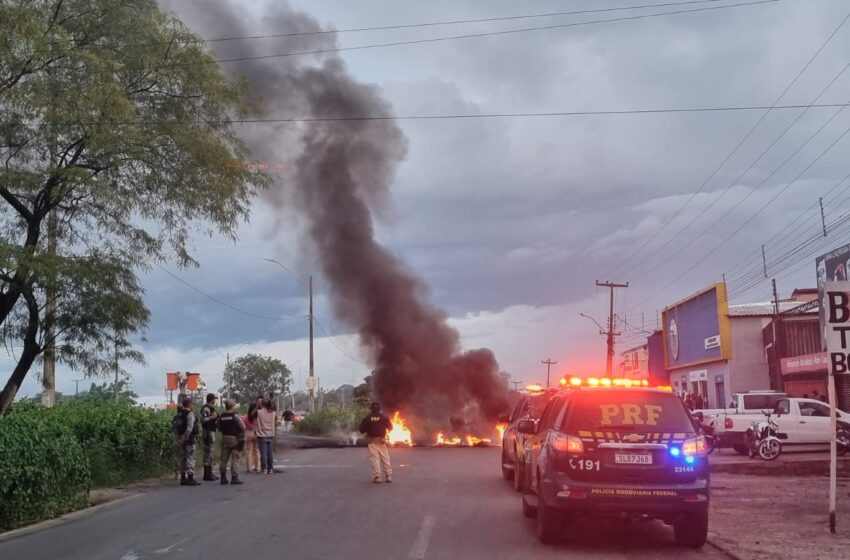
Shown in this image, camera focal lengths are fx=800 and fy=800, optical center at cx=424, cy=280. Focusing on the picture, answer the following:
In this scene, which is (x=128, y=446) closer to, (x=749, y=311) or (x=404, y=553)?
(x=404, y=553)

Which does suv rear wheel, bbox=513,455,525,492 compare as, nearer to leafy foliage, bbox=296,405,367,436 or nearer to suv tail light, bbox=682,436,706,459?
suv tail light, bbox=682,436,706,459

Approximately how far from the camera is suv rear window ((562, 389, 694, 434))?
8422 millimetres

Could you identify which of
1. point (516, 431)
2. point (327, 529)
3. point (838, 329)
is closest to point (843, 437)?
point (516, 431)

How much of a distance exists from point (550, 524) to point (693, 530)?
1479 mm

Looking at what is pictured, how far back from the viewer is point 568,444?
8352mm

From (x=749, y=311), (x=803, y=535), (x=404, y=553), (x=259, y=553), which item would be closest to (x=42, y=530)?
(x=259, y=553)

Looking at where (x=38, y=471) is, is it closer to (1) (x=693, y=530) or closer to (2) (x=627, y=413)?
(2) (x=627, y=413)

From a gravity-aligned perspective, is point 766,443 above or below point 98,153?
Answer: below

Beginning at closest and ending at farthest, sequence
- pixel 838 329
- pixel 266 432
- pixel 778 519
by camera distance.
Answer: pixel 838 329 < pixel 778 519 < pixel 266 432

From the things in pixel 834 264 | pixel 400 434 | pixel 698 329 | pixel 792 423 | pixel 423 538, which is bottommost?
pixel 400 434

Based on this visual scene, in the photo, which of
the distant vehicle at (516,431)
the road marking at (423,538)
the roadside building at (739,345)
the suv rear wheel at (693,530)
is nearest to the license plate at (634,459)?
the suv rear wheel at (693,530)

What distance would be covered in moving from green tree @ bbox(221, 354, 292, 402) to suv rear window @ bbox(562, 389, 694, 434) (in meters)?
70.2

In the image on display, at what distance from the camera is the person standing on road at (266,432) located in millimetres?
17750

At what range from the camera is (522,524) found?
992 cm
